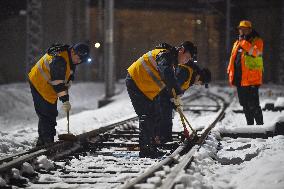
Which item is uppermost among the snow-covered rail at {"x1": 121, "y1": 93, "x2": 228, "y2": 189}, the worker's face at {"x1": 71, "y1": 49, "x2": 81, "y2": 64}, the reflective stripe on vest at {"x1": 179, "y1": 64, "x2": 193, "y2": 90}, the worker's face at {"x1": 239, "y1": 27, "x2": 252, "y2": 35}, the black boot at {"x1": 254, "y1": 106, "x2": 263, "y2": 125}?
the worker's face at {"x1": 239, "y1": 27, "x2": 252, "y2": 35}

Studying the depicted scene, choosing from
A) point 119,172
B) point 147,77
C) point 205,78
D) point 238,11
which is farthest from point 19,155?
point 238,11

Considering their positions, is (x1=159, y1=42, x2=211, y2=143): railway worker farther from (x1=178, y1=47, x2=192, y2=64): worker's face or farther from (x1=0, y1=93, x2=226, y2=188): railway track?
(x1=178, y1=47, x2=192, y2=64): worker's face

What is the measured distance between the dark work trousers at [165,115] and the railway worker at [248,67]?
1.60 meters

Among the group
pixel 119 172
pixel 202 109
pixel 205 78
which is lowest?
pixel 202 109

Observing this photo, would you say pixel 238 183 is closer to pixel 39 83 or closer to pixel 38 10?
pixel 39 83

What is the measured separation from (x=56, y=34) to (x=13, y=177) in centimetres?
2427

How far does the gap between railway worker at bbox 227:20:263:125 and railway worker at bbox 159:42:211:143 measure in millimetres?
980

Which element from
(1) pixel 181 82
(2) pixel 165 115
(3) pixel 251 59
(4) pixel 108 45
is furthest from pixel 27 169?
(4) pixel 108 45

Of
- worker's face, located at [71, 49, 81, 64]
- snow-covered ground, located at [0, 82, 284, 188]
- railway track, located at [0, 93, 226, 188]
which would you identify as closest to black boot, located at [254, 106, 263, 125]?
snow-covered ground, located at [0, 82, 284, 188]

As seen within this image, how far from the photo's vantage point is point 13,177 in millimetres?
5023

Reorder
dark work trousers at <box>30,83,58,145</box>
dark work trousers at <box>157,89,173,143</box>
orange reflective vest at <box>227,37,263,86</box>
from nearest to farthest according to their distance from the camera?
dark work trousers at <box>30,83,58,145</box>
dark work trousers at <box>157,89,173,143</box>
orange reflective vest at <box>227,37,263,86</box>

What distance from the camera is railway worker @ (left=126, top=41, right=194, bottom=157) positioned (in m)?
6.64

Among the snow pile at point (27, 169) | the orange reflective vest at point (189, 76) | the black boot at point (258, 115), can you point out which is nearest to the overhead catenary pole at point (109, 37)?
the black boot at point (258, 115)

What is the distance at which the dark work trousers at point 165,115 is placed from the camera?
768 centimetres
